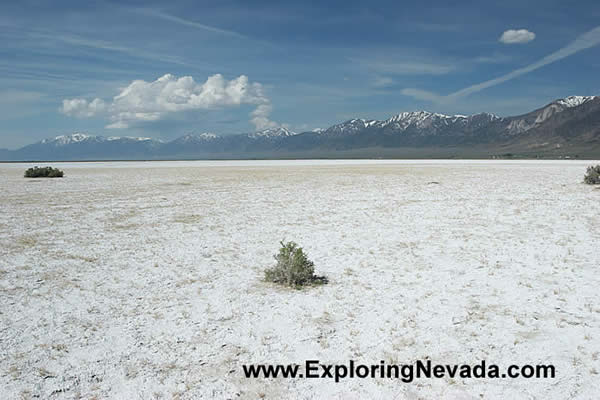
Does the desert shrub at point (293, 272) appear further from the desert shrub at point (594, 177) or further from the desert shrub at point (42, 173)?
the desert shrub at point (42, 173)

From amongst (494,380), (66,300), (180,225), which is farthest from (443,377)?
(180,225)

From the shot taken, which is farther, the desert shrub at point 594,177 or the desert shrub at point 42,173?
the desert shrub at point 42,173

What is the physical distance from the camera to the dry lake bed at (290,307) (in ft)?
14.1

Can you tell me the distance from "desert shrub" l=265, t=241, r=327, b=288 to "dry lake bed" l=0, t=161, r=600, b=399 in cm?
29

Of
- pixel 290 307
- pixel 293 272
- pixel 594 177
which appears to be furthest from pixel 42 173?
pixel 594 177

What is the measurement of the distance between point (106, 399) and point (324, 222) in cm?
1027

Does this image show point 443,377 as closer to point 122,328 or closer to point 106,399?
point 106,399

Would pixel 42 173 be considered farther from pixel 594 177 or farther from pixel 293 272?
pixel 594 177

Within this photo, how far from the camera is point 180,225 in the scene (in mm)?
13367

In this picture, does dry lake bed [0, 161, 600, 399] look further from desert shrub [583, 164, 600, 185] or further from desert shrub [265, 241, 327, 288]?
desert shrub [583, 164, 600, 185]

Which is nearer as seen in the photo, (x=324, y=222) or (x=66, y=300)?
(x=66, y=300)

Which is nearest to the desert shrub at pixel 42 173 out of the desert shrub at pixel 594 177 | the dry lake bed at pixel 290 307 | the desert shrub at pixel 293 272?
the dry lake bed at pixel 290 307

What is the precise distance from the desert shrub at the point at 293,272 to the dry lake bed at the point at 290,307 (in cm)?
29

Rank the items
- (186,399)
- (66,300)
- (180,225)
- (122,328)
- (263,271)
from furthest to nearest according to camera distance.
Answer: (180,225), (263,271), (66,300), (122,328), (186,399)
